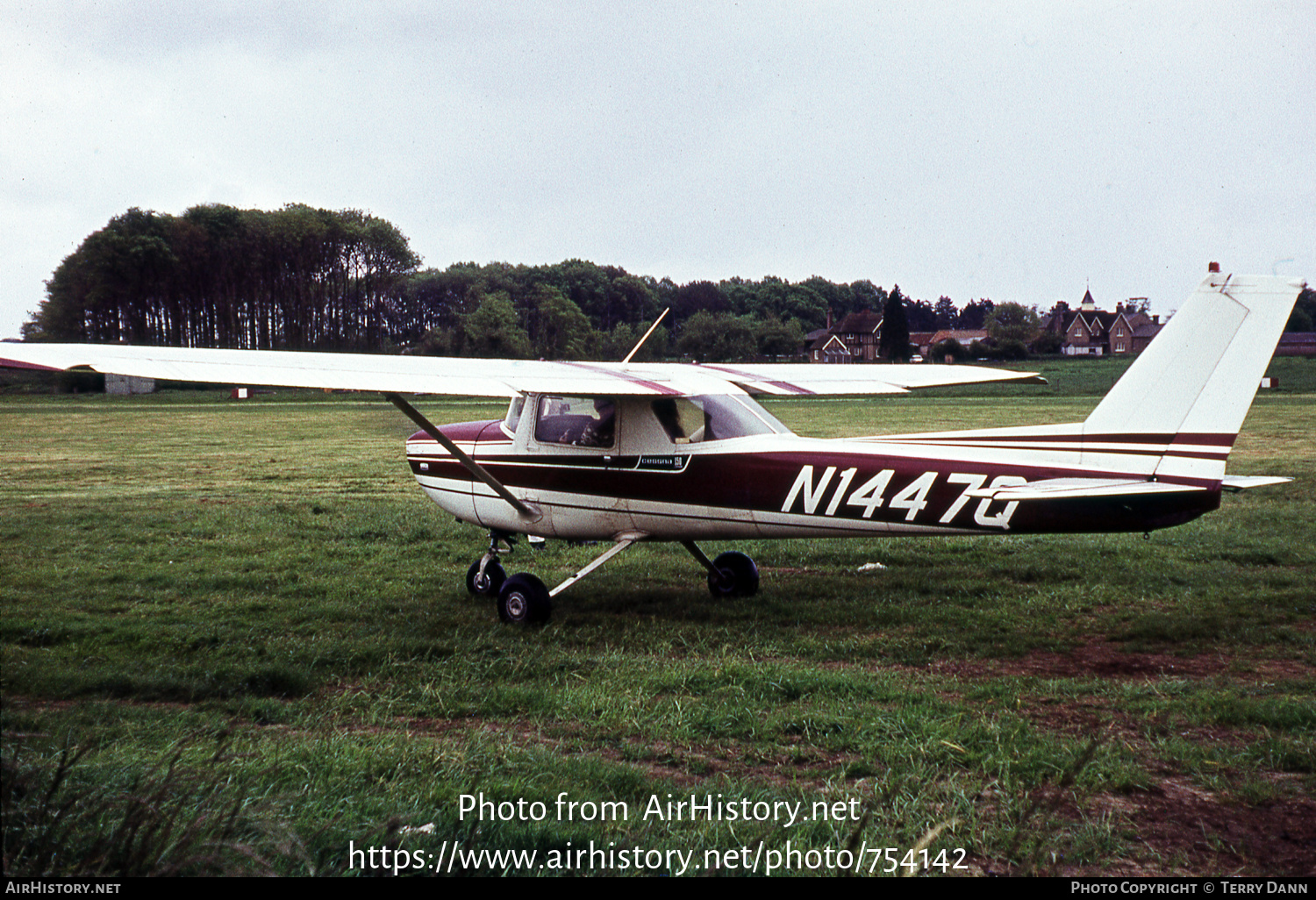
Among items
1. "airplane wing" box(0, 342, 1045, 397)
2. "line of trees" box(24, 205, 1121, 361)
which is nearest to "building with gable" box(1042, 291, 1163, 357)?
"line of trees" box(24, 205, 1121, 361)

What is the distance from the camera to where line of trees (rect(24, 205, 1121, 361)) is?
27.7 metres

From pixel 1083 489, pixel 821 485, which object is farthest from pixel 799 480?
pixel 1083 489

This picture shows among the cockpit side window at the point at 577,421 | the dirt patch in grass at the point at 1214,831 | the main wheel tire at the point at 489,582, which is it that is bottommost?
the main wheel tire at the point at 489,582

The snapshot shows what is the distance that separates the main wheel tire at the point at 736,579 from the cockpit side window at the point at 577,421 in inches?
66.4

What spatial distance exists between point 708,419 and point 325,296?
89.0 feet

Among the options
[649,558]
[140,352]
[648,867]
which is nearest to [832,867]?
[648,867]

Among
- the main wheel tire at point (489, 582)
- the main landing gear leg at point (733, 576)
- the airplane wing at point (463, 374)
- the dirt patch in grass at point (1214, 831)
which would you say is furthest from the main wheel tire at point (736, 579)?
the dirt patch in grass at point (1214, 831)

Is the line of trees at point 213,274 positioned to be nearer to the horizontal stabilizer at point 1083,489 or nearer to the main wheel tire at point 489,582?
the main wheel tire at point 489,582

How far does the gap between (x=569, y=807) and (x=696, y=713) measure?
65.1 inches

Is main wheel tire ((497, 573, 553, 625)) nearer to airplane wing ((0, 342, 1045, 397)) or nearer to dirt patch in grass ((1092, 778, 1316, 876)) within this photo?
airplane wing ((0, 342, 1045, 397))

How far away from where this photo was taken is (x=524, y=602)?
7.74 m

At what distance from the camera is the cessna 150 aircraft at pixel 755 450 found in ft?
21.2

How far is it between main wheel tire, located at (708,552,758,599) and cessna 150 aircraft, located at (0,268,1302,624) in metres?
0.02

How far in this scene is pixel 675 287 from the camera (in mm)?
73875
